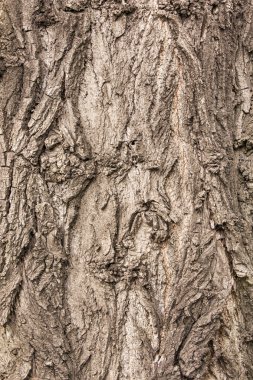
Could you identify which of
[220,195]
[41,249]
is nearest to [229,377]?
[220,195]

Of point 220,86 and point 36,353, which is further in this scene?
point 220,86

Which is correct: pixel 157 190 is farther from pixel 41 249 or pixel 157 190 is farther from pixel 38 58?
pixel 38 58

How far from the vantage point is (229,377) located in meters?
2.32

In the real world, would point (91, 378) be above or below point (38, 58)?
below

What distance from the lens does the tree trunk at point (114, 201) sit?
2.25 meters

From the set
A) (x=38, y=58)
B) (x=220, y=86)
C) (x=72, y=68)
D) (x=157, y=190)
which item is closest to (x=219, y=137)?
(x=220, y=86)

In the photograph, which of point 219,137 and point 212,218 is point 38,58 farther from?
point 212,218

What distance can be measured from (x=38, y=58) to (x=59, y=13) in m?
0.23

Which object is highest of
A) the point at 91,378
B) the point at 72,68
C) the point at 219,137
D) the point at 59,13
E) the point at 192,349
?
the point at 59,13

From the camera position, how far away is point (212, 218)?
7.64ft

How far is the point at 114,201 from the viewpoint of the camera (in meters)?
2.30

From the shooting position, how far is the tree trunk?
7.37 ft

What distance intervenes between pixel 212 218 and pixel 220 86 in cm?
63

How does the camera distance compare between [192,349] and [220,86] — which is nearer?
[192,349]
